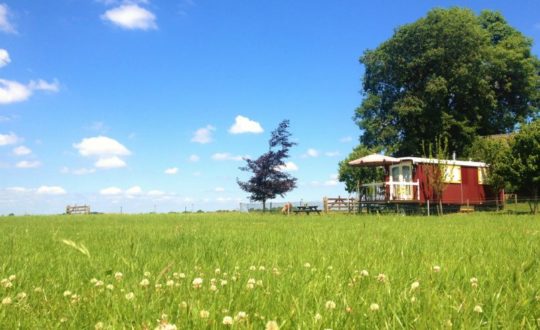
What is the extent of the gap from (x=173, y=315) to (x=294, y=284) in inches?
42.6

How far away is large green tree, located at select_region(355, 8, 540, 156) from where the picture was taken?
40.1 metres

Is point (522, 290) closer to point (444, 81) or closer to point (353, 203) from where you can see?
point (353, 203)

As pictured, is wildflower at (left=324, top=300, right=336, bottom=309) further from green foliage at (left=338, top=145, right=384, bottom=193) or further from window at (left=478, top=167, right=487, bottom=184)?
green foliage at (left=338, top=145, right=384, bottom=193)

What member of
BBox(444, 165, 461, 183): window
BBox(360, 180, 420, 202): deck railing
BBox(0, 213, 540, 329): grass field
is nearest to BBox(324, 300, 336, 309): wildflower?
BBox(0, 213, 540, 329): grass field

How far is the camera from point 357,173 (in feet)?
155

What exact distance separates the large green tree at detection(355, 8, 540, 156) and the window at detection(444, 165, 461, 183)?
29.4 ft

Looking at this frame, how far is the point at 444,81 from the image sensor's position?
39.0 meters

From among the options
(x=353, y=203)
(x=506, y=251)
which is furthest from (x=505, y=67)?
(x=506, y=251)

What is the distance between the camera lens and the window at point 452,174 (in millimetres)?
30844

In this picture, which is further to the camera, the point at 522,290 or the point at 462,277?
the point at 462,277

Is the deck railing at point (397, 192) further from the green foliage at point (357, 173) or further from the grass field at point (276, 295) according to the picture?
the grass field at point (276, 295)

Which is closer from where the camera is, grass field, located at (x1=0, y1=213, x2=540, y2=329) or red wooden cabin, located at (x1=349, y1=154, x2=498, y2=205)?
grass field, located at (x1=0, y1=213, x2=540, y2=329)

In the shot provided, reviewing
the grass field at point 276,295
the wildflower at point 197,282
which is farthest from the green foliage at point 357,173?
the wildflower at point 197,282

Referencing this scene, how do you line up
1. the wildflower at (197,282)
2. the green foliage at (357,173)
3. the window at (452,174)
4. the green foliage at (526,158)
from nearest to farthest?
the wildflower at (197,282)
the green foliage at (526,158)
the window at (452,174)
the green foliage at (357,173)
